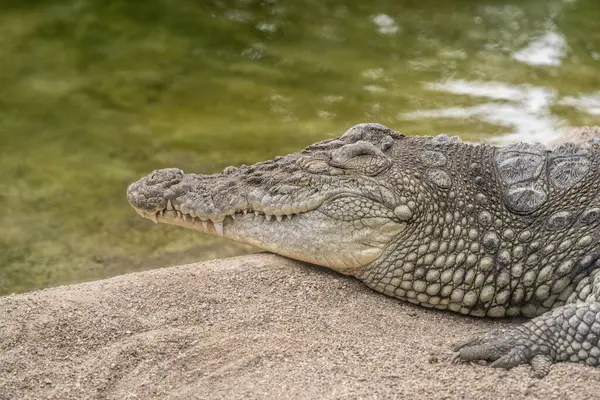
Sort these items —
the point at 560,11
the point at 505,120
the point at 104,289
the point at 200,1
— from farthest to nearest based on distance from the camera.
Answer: the point at 560,11 → the point at 200,1 → the point at 505,120 → the point at 104,289

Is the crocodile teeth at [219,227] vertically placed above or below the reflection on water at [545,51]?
below

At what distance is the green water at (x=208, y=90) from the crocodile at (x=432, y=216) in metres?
1.42

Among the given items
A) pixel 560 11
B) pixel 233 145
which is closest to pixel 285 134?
pixel 233 145

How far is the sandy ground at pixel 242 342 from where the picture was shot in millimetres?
3256

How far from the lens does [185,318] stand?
390cm

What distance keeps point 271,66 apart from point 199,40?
3.37ft

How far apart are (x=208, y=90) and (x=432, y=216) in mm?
4588

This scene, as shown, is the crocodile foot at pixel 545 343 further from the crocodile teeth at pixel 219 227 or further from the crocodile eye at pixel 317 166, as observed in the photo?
the crocodile teeth at pixel 219 227

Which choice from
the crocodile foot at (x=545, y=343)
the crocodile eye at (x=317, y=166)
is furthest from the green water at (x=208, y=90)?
the crocodile foot at (x=545, y=343)

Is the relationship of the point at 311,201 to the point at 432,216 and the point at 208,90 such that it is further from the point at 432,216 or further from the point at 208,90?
the point at 208,90

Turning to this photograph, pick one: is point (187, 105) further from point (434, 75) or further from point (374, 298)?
point (374, 298)

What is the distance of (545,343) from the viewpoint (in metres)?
3.45

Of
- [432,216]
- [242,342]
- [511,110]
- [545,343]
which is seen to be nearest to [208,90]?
[511,110]

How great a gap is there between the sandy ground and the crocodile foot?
8cm
